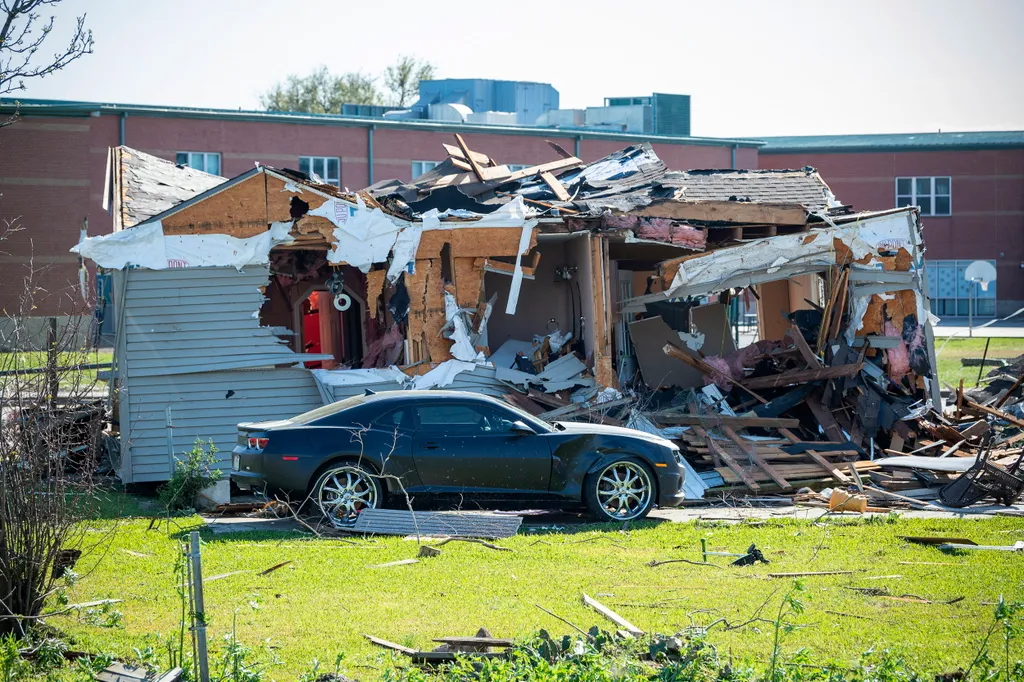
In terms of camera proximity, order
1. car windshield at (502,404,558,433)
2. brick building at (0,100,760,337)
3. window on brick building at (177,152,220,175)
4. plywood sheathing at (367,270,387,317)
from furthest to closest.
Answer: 1. window on brick building at (177,152,220,175)
2. brick building at (0,100,760,337)
3. plywood sheathing at (367,270,387,317)
4. car windshield at (502,404,558,433)

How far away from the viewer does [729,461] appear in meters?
13.9

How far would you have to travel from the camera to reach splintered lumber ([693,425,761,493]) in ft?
44.5

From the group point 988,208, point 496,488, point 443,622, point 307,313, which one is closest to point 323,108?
point 988,208

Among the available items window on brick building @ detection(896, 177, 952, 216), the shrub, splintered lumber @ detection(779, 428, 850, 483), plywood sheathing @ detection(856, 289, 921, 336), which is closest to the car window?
the shrub

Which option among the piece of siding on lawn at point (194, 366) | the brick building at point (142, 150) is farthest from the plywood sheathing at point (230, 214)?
the brick building at point (142, 150)

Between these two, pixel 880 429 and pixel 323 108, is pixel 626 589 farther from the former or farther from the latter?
pixel 323 108

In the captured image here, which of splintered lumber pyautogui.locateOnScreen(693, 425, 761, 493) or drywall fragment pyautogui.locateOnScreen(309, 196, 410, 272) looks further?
drywall fragment pyautogui.locateOnScreen(309, 196, 410, 272)

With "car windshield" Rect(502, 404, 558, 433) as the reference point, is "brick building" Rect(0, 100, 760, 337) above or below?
above

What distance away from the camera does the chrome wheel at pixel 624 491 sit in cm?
1155

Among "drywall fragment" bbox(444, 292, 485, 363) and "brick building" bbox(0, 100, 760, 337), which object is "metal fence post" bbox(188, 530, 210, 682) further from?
"brick building" bbox(0, 100, 760, 337)

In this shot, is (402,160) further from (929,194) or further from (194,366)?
(194,366)

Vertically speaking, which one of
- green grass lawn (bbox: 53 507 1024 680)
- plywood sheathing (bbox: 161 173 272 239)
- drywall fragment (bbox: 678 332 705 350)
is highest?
plywood sheathing (bbox: 161 173 272 239)

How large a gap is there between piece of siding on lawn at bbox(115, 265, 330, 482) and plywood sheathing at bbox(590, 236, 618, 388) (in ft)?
14.0

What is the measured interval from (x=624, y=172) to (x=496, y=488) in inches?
357
